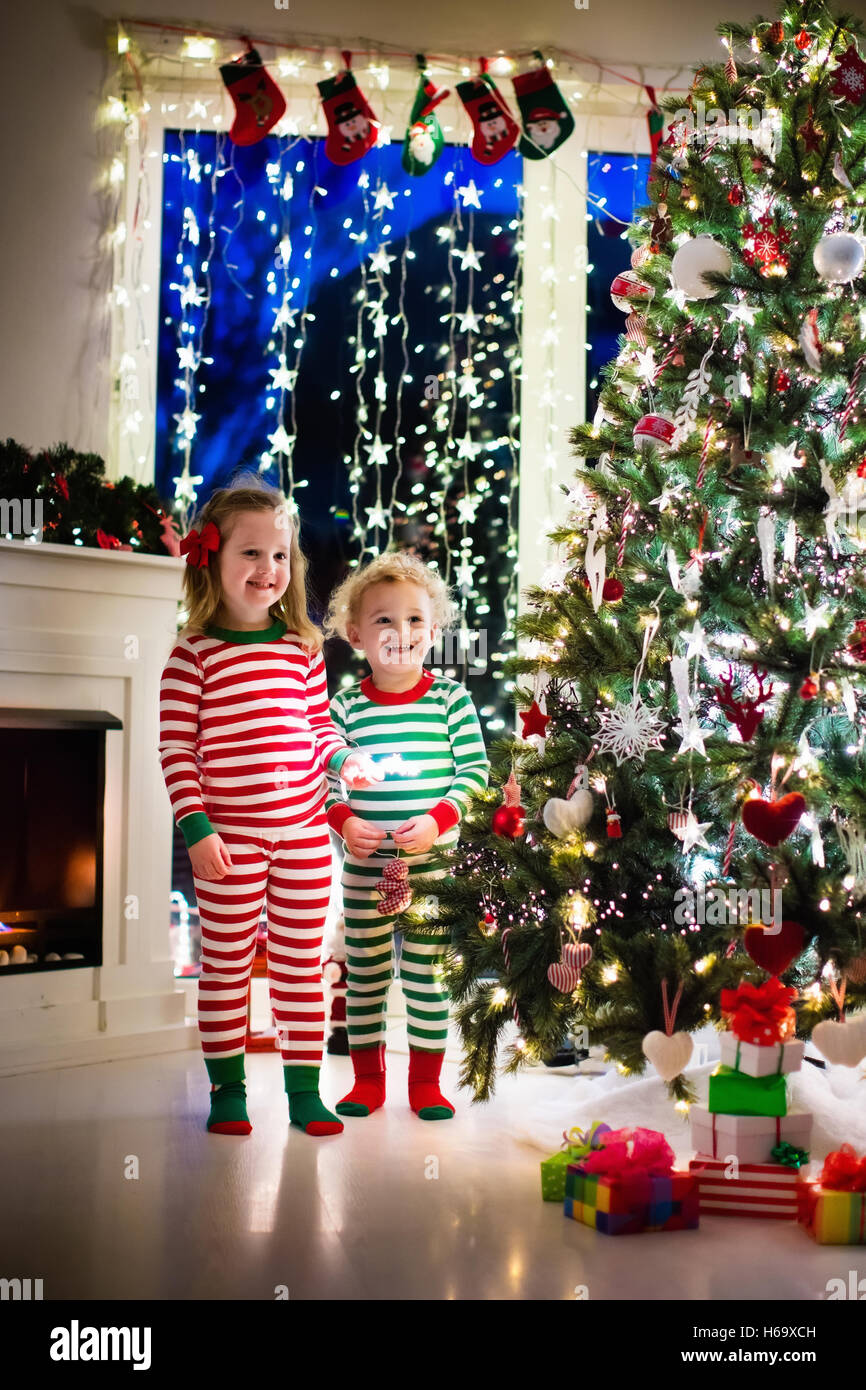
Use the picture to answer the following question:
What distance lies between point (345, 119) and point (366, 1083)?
275 cm

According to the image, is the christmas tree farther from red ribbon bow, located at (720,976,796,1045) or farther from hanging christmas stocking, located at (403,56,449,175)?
hanging christmas stocking, located at (403,56,449,175)

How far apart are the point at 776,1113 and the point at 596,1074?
1073 mm

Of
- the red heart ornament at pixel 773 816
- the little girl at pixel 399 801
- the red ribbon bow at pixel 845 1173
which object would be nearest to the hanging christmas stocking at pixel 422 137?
the little girl at pixel 399 801

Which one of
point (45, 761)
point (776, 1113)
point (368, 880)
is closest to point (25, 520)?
point (45, 761)

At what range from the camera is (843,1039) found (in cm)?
201

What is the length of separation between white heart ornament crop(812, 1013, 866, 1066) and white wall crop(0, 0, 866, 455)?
268cm

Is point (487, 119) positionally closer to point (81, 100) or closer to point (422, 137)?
point (422, 137)

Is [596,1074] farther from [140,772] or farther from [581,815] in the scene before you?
[140,772]

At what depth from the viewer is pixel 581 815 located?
2303 mm

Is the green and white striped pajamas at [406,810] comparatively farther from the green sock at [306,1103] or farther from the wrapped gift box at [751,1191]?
the wrapped gift box at [751,1191]

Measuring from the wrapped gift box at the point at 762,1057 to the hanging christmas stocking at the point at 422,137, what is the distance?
278 cm

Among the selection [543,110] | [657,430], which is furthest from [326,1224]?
[543,110]

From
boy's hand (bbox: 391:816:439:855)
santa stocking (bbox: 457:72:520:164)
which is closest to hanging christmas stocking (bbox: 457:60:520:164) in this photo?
santa stocking (bbox: 457:72:520:164)

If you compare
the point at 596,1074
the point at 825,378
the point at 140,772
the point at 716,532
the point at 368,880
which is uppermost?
the point at 825,378
